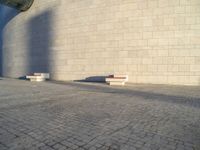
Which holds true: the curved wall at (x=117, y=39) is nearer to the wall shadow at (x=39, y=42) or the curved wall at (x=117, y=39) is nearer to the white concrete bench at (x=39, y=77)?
the wall shadow at (x=39, y=42)

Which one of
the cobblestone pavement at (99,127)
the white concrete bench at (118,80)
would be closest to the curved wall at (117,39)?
the white concrete bench at (118,80)

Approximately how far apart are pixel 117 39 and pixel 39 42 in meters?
7.44

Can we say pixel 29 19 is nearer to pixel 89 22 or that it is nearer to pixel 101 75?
pixel 89 22

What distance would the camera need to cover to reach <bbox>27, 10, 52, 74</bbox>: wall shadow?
59.2 feet

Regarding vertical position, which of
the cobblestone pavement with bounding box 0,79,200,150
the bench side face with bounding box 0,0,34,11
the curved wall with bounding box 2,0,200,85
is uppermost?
the bench side face with bounding box 0,0,34,11

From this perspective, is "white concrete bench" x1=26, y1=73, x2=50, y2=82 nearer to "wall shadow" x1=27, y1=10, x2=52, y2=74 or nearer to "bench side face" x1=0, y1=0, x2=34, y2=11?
"wall shadow" x1=27, y1=10, x2=52, y2=74

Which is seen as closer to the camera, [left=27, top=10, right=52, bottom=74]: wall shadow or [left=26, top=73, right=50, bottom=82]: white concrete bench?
[left=26, top=73, right=50, bottom=82]: white concrete bench

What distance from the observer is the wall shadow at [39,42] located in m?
18.0

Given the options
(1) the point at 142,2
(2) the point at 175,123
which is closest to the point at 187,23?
(1) the point at 142,2

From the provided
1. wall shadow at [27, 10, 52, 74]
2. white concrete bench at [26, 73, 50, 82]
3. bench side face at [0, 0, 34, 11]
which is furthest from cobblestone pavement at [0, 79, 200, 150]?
bench side face at [0, 0, 34, 11]

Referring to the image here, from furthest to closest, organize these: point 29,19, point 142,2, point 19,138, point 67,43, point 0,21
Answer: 1. point 0,21
2. point 29,19
3. point 67,43
4. point 142,2
5. point 19,138

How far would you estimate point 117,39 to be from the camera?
49.5ft

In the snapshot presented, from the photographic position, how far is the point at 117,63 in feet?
49.6

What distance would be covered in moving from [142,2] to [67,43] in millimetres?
6368
